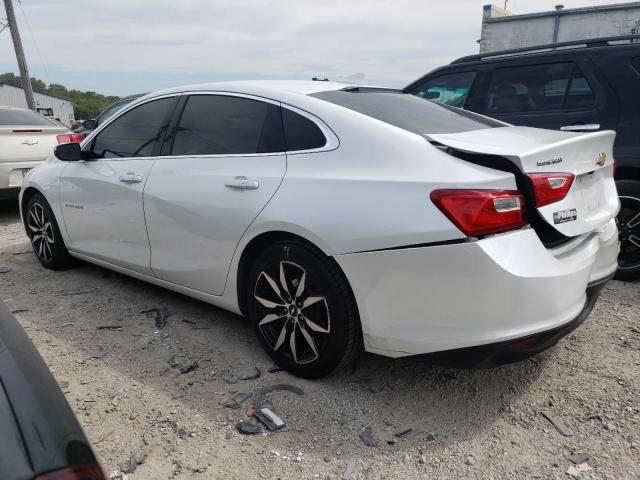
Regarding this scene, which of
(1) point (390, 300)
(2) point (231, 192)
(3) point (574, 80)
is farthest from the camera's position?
(3) point (574, 80)

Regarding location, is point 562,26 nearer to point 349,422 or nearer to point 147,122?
point 147,122

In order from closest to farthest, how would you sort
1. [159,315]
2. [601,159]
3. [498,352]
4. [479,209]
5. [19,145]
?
1. [479,209]
2. [498,352]
3. [601,159]
4. [159,315]
5. [19,145]

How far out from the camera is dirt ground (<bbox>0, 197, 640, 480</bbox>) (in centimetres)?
226

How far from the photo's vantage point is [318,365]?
2736mm

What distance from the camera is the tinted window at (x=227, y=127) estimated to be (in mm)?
2963

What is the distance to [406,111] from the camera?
296 centimetres

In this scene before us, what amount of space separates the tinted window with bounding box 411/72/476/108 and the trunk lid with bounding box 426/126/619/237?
2161 mm

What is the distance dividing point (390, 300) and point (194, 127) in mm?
1779

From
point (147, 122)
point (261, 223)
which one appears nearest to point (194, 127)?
point (147, 122)

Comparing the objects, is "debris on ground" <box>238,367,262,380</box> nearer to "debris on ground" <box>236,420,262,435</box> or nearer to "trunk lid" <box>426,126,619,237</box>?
"debris on ground" <box>236,420,262,435</box>

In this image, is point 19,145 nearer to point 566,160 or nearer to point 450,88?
point 450,88

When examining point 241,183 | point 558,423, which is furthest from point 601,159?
point 241,183

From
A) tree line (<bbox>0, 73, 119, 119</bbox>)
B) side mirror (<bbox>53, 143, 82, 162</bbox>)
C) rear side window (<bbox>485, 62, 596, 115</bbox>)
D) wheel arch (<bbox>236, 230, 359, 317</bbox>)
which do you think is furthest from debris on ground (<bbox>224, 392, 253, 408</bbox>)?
tree line (<bbox>0, 73, 119, 119</bbox>)

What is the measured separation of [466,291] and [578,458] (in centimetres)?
87
